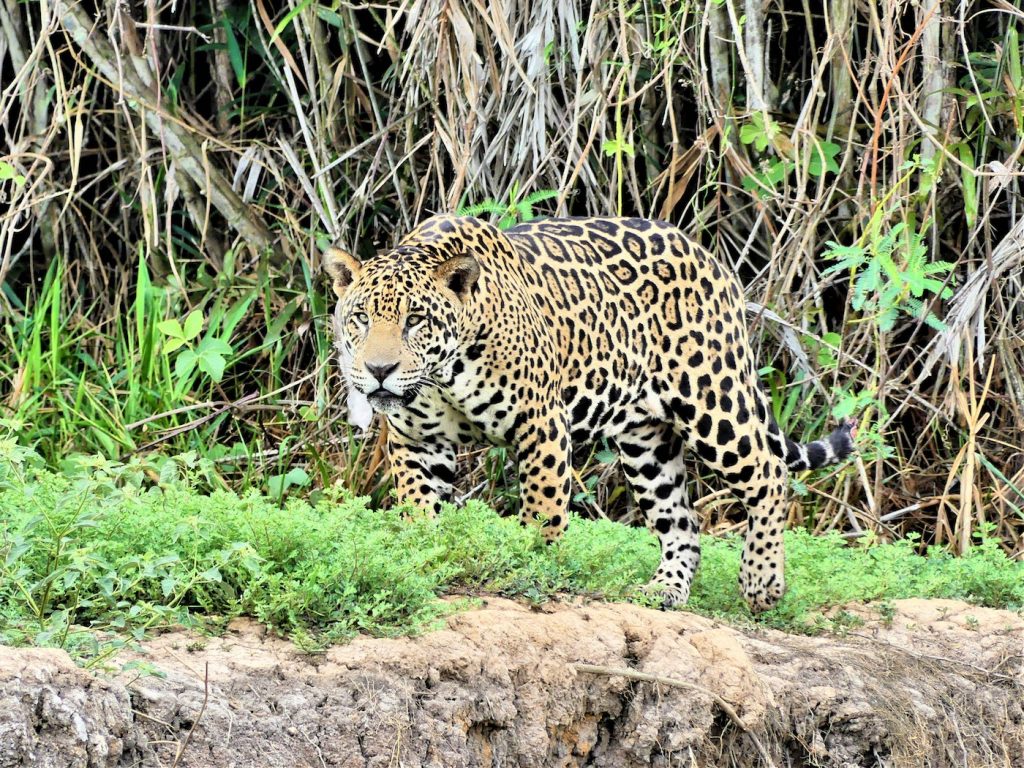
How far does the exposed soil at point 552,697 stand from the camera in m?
3.71

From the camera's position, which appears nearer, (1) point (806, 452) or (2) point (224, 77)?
(1) point (806, 452)

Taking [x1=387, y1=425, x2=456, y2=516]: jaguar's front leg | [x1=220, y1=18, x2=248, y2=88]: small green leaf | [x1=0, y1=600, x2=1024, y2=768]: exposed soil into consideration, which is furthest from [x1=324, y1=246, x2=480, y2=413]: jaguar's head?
[x1=220, y1=18, x2=248, y2=88]: small green leaf

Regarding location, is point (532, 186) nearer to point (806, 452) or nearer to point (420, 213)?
point (420, 213)

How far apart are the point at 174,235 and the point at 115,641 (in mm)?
5127

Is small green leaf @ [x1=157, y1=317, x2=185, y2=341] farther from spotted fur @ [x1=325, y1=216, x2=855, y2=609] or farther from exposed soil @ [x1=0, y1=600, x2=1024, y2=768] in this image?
exposed soil @ [x1=0, y1=600, x2=1024, y2=768]

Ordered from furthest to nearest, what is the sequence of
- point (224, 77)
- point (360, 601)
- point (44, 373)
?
point (224, 77)
point (44, 373)
point (360, 601)

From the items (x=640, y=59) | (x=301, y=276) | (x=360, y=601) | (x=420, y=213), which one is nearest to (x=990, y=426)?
(x=640, y=59)

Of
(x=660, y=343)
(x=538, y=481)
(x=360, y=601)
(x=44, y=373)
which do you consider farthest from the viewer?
(x=44, y=373)

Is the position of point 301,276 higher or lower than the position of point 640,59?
lower

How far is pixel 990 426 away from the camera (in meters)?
7.79

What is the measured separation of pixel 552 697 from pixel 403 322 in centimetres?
150

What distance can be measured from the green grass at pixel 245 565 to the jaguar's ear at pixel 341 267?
82 centimetres

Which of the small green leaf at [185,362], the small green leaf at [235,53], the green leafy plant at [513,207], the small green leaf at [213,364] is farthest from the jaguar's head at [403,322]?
the small green leaf at [235,53]

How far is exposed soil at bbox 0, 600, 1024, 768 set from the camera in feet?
12.2
